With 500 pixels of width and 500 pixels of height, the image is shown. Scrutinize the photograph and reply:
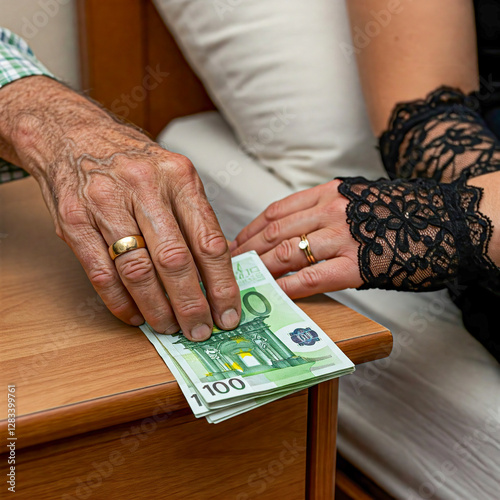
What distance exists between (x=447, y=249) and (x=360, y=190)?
0.38 feet

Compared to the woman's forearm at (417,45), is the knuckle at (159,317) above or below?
below

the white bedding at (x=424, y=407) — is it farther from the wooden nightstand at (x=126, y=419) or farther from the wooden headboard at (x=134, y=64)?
the wooden headboard at (x=134, y=64)

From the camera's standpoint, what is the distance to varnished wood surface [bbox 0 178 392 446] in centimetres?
47

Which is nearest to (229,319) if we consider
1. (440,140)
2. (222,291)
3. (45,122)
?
(222,291)

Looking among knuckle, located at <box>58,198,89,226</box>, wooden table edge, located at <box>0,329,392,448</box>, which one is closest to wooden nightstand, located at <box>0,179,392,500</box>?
wooden table edge, located at <box>0,329,392,448</box>

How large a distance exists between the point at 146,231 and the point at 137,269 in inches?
1.5

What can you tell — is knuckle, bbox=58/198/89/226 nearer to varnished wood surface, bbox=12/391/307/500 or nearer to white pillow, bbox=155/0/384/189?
varnished wood surface, bbox=12/391/307/500

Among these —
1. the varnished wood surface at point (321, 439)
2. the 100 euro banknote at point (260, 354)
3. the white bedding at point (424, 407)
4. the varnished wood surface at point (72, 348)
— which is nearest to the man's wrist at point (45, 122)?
the varnished wood surface at point (72, 348)

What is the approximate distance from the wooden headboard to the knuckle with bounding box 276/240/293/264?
2.39 ft

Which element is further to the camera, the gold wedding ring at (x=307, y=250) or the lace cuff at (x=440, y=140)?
the lace cuff at (x=440, y=140)

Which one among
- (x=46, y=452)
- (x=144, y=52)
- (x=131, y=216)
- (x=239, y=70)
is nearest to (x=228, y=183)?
(x=239, y=70)

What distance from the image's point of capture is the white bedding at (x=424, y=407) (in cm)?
71

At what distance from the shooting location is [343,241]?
663mm

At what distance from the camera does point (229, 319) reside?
1.93ft
